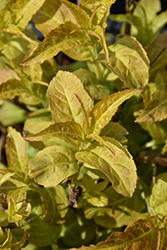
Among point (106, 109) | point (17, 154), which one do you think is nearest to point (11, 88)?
point (17, 154)

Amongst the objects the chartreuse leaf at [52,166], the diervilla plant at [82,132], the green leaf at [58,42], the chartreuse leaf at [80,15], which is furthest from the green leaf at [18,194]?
the chartreuse leaf at [80,15]

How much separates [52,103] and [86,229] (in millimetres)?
377

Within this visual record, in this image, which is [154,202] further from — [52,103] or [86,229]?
[52,103]

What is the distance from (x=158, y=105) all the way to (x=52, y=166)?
274 millimetres

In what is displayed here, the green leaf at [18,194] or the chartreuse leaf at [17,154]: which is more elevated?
the chartreuse leaf at [17,154]

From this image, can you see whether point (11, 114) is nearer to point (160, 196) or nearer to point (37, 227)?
point (37, 227)

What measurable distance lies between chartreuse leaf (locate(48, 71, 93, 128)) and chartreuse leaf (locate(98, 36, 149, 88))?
80mm

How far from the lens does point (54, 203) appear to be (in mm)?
612

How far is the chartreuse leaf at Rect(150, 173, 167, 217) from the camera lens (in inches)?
23.4

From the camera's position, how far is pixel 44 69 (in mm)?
692

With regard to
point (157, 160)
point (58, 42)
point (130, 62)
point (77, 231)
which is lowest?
point (77, 231)

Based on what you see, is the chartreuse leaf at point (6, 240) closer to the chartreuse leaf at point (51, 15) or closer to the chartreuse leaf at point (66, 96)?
the chartreuse leaf at point (66, 96)

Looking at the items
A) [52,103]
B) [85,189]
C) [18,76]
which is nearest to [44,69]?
[18,76]

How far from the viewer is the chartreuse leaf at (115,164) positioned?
1.53 ft
